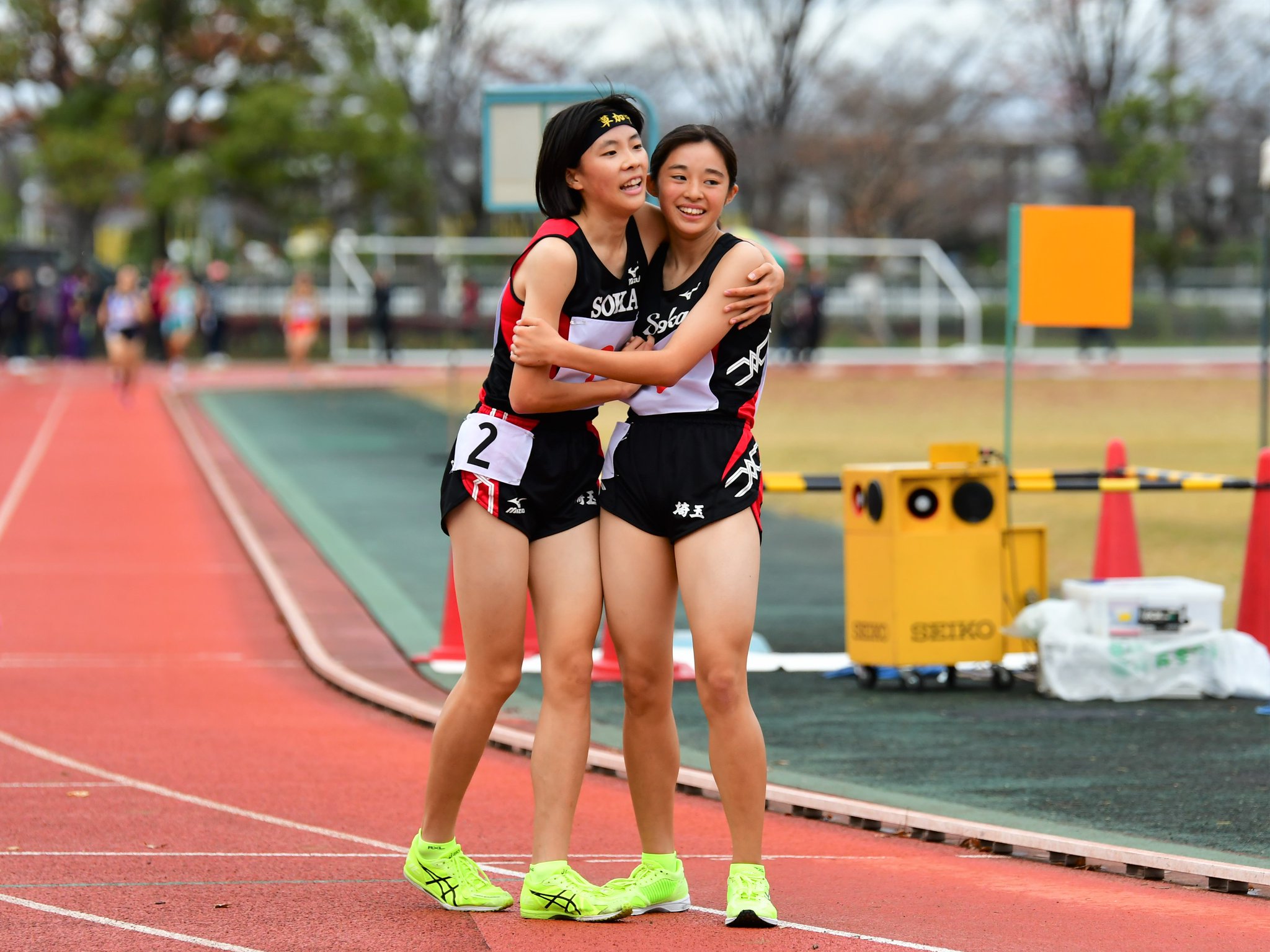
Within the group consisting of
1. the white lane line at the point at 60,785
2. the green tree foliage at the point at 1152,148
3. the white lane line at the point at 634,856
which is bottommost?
the white lane line at the point at 60,785

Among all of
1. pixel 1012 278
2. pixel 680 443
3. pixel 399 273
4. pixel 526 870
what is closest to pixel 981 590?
pixel 1012 278

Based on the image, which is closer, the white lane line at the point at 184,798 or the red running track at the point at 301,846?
the red running track at the point at 301,846

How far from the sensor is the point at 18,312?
129 feet

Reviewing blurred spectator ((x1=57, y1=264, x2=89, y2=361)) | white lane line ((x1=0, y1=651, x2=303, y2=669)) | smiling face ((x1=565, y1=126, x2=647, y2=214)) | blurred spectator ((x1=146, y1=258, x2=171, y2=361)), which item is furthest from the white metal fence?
smiling face ((x1=565, y1=126, x2=647, y2=214))

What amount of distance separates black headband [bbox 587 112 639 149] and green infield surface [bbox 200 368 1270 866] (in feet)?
8.95

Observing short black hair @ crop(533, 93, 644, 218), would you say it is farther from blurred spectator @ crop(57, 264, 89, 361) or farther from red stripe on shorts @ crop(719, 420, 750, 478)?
blurred spectator @ crop(57, 264, 89, 361)

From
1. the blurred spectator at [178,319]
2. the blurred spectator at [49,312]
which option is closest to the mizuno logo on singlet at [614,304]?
the blurred spectator at [178,319]

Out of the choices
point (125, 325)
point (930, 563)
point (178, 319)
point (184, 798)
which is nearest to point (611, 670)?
point (930, 563)

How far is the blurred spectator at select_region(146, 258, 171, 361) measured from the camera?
39031 millimetres

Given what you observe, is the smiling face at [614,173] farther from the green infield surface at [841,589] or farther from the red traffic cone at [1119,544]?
the red traffic cone at [1119,544]

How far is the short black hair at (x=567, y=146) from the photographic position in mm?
4637

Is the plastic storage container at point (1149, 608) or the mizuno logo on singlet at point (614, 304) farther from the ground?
the mizuno logo on singlet at point (614, 304)

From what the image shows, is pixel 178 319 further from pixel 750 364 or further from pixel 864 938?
pixel 864 938

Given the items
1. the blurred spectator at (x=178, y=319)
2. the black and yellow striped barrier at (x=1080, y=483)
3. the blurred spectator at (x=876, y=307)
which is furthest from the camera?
the blurred spectator at (x=876, y=307)
